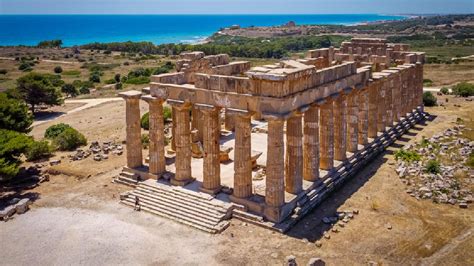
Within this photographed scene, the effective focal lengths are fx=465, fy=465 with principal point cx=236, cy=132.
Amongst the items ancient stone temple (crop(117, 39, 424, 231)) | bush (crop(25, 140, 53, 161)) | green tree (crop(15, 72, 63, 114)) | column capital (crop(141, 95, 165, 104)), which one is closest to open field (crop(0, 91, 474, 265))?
ancient stone temple (crop(117, 39, 424, 231))

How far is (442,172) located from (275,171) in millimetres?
11362

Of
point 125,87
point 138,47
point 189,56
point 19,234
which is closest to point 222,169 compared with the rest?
point 189,56

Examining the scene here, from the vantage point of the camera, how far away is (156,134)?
2375cm

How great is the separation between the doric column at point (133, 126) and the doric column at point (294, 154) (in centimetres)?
845

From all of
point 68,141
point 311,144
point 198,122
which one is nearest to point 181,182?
point 311,144

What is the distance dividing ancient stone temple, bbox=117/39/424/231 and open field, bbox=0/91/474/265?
0.92 metres

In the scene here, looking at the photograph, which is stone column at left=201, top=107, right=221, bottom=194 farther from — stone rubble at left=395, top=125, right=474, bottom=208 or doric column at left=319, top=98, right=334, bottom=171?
stone rubble at left=395, top=125, right=474, bottom=208

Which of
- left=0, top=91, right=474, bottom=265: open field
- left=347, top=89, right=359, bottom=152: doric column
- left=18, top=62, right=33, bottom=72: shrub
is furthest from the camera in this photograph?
left=18, top=62, right=33, bottom=72: shrub

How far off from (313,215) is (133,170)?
10142 millimetres

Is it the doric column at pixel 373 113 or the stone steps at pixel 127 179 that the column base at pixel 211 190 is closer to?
the stone steps at pixel 127 179

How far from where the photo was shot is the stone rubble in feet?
75.3

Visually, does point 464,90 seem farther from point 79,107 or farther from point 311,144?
point 79,107

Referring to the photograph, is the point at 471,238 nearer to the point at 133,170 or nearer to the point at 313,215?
the point at 313,215

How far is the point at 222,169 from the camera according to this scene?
25.6m
